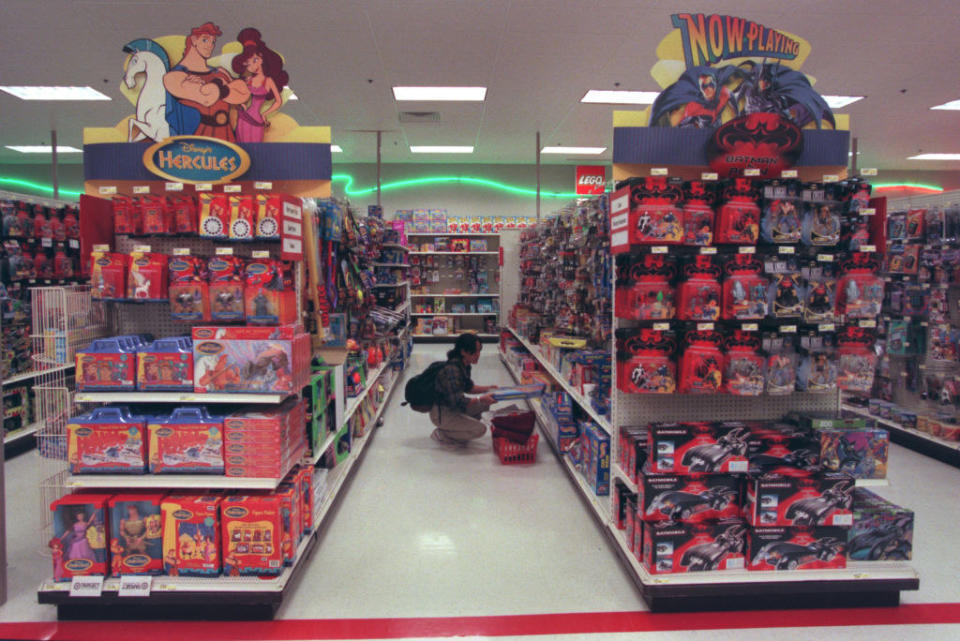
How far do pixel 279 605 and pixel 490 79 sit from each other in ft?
19.9

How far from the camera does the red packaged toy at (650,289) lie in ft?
8.85

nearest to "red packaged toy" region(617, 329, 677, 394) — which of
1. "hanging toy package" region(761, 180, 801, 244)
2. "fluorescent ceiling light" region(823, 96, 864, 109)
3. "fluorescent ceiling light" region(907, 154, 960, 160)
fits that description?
"hanging toy package" region(761, 180, 801, 244)

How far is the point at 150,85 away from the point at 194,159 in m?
0.46

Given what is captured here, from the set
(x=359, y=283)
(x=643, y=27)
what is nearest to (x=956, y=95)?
(x=643, y=27)

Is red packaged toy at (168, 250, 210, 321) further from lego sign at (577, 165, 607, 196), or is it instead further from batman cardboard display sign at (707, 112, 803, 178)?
lego sign at (577, 165, 607, 196)

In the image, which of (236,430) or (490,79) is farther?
(490,79)

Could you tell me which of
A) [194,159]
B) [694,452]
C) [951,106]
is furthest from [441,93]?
[951,106]

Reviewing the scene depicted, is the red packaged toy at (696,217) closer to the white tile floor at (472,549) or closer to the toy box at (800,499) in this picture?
the toy box at (800,499)

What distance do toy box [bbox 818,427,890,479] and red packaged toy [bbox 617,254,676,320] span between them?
1.04 metres

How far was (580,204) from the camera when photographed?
451 centimetres

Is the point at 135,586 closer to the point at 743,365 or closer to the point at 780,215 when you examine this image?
the point at 743,365

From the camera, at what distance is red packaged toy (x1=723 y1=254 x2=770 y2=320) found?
104 inches

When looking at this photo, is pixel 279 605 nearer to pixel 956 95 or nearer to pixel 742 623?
pixel 742 623

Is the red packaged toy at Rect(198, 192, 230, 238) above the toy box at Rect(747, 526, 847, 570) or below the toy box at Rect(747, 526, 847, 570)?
above
